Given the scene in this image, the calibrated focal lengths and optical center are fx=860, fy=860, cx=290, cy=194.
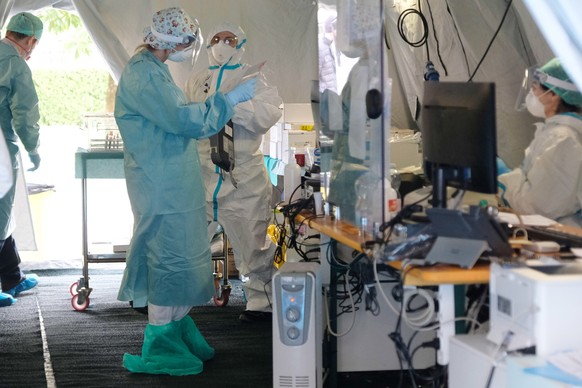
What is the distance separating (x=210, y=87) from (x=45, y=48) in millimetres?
4883

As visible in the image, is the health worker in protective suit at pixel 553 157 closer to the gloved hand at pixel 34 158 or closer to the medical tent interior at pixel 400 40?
the medical tent interior at pixel 400 40

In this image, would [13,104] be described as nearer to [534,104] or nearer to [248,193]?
[248,193]

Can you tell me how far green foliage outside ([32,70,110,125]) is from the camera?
922 cm

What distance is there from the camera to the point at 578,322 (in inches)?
76.5

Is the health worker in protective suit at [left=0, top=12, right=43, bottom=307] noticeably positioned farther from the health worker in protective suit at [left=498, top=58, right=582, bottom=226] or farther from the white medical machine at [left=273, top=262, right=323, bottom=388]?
the health worker in protective suit at [left=498, top=58, right=582, bottom=226]

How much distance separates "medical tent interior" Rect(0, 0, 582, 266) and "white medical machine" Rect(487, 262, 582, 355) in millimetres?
2122

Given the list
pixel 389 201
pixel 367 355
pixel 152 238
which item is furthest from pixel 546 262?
pixel 152 238

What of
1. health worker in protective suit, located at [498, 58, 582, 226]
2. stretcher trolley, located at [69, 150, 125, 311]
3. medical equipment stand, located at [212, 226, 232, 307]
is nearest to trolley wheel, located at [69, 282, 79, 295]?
stretcher trolley, located at [69, 150, 125, 311]

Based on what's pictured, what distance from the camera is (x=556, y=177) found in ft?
10.8

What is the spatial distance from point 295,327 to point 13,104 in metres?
2.94

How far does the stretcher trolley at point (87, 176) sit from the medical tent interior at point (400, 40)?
917 millimetres

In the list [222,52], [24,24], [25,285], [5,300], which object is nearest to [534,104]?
[222,52]

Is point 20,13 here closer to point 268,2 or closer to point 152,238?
point 268,2

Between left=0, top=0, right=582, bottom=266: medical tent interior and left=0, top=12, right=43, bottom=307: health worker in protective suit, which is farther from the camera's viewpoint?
left=0, top=12, right=43, bottom=307: health worker in protective suit
